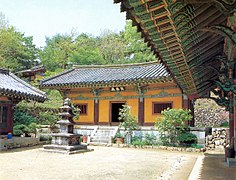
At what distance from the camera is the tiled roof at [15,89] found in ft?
40.4

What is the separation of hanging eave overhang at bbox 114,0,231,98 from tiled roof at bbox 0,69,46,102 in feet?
28.0

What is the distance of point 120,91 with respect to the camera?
17359mm

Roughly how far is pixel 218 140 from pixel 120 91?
21.4ft

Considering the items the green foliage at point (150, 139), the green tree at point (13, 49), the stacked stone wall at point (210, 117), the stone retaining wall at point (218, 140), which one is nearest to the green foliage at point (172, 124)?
the green foliage at point (150, 139)

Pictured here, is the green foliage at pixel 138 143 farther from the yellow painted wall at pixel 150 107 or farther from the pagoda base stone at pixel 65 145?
the pagoda base stone at pixel 65 145

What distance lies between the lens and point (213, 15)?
170 inches

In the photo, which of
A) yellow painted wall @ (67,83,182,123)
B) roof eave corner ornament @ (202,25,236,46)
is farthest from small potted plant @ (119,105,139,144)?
roof eave corner ornament @ (202,25,236,46)

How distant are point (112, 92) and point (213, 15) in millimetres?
13488

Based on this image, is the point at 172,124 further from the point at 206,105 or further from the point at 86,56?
the point at 86,56

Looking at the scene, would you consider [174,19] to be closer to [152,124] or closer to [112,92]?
[152,124]

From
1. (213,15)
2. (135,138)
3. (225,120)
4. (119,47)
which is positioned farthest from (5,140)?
(119,47)

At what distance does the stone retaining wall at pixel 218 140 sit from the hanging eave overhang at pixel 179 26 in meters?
9.47

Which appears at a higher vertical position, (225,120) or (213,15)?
(213,15)

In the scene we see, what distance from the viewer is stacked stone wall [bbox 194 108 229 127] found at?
22.0 m
